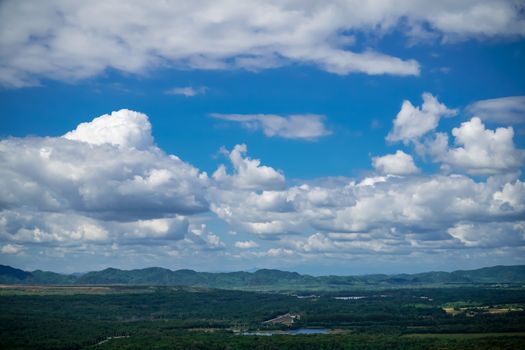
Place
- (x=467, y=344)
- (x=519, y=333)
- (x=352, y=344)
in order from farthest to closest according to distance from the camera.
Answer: (x=519, y=333) < (x=352, y=344) < (x=467, y=344)

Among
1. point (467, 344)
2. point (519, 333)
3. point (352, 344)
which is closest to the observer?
point (467, 344)

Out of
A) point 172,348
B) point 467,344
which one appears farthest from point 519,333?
point 172,348

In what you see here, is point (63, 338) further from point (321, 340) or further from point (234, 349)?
point (321, 340)

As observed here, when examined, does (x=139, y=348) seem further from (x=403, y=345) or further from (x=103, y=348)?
(x=403, y=345)

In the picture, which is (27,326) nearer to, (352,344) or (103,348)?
(103,348)

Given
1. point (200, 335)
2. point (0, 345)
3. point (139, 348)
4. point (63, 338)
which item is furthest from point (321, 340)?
point (0, 345)

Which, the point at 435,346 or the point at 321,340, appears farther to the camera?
the point at 321,340

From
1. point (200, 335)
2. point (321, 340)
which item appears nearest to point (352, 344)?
point (321, 340)

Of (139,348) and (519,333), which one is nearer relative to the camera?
(139,348)
